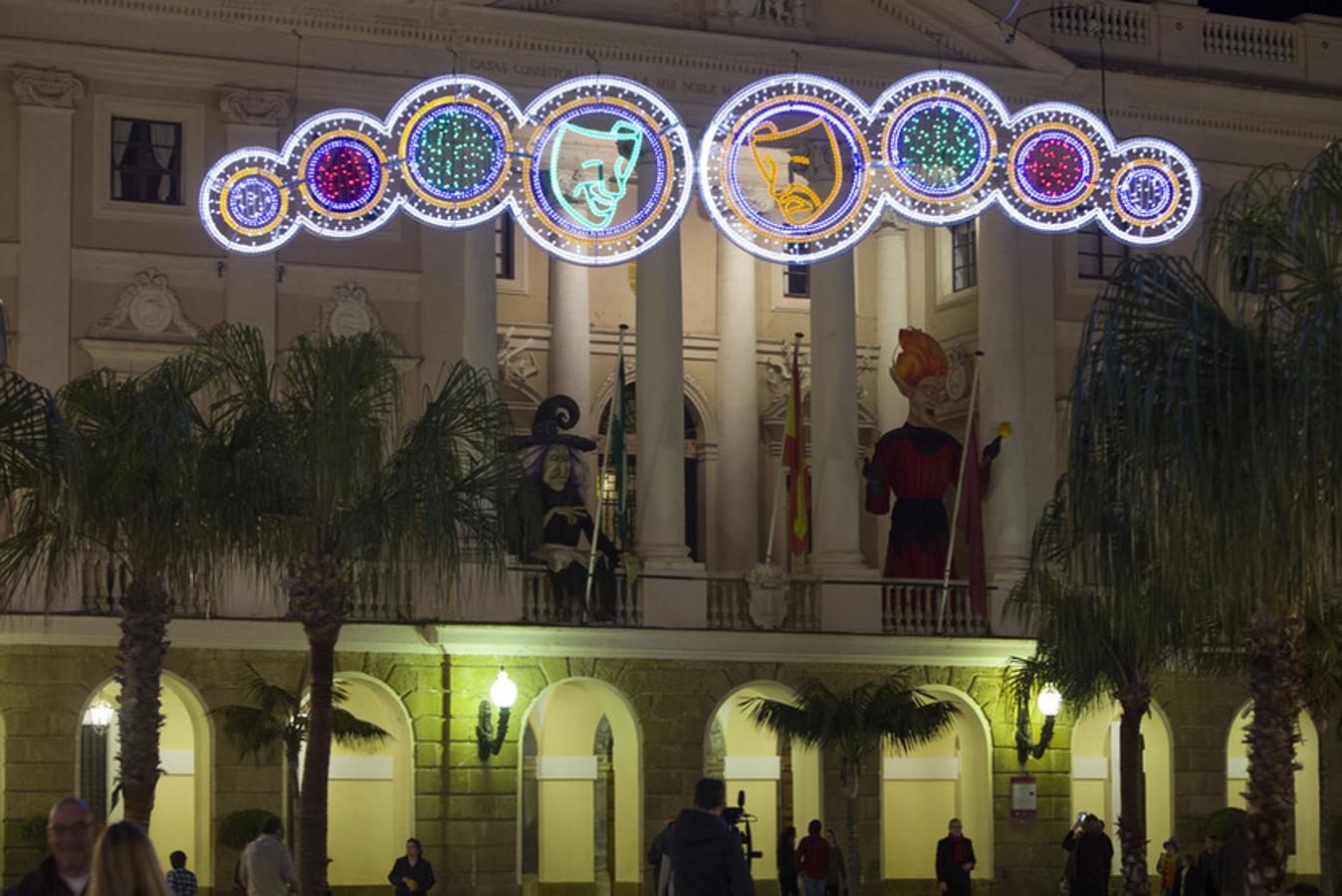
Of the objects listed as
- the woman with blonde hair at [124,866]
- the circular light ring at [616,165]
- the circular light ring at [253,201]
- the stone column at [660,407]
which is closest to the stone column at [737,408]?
the stone column at [660,407]

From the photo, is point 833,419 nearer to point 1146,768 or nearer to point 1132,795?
point 1146,768

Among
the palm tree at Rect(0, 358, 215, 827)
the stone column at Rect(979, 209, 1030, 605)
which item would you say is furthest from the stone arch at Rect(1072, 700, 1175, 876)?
the palm tree at Rect(0, 358, 215, 827)

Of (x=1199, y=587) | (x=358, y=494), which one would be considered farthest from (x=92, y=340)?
(x=1199, y=587)

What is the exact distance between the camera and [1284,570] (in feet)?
71.9

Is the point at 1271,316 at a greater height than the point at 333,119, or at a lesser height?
lesser

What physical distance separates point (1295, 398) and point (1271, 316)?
2.89 feet

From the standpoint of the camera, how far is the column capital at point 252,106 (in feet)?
→ 128

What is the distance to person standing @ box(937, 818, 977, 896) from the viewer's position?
124 feet

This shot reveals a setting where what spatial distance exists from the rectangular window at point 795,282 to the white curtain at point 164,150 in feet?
43.5

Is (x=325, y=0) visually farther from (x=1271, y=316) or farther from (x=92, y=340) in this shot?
(x=1271, y=316)

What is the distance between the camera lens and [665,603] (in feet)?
133

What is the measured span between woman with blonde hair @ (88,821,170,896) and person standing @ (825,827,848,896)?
26.3 meters

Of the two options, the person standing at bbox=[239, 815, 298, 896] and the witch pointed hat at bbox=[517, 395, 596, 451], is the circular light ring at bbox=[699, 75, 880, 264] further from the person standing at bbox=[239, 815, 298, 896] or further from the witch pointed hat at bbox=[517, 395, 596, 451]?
the person standing at bbox=[239, 815, 298, 896]

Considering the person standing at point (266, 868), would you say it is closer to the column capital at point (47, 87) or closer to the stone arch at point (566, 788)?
the column capital at point (47, 87)
